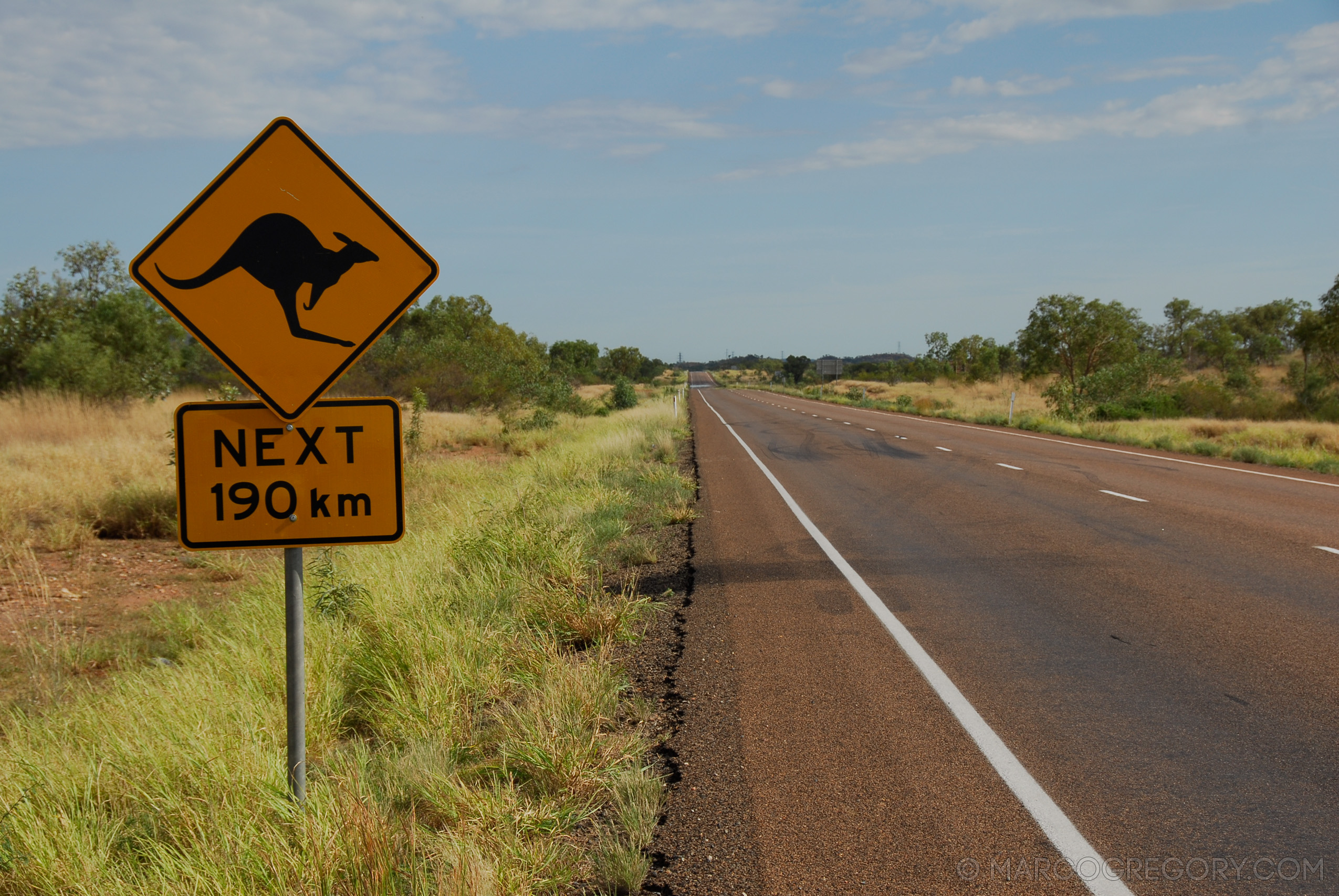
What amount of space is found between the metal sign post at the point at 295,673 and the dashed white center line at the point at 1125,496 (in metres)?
12.0

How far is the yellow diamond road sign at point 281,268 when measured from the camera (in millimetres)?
2830

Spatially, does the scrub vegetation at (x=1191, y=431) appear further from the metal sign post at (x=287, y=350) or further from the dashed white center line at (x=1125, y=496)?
the metal sign post at (x=287, y=350)

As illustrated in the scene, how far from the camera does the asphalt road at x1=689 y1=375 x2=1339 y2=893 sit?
3.13m

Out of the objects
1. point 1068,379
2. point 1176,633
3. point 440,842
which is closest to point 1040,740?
point 1176,633

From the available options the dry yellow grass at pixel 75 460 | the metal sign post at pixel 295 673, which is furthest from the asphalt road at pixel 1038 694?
the dry yellow grass at pixel 75 460

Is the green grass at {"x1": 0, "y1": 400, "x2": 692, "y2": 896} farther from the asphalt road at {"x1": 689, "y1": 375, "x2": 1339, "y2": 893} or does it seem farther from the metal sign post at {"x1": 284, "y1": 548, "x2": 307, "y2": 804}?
the asphalt road at {"x1": 689, "y1": 375, "x2": 1339, "y2": 893}

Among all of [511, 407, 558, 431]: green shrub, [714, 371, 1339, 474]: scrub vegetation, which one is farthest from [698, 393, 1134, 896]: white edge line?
[511, 407, 558, 431]: green shrub

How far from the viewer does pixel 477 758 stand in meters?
3.94

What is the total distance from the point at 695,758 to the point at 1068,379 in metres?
44.2

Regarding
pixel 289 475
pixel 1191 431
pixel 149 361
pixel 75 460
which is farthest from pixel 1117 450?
pixel 149 361

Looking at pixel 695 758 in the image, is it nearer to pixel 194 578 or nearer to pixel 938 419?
pixel 194 578

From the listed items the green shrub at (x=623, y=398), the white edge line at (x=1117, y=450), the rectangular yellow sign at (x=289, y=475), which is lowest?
the white edge line at (x=1117, y=450)

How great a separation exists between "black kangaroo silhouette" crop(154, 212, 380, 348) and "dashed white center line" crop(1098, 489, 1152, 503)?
39.5 ft

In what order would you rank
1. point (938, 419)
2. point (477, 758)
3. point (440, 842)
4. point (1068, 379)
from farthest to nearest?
point (1068, 379) → point (938, 419) → point (477, 758) → point (440, 842)
